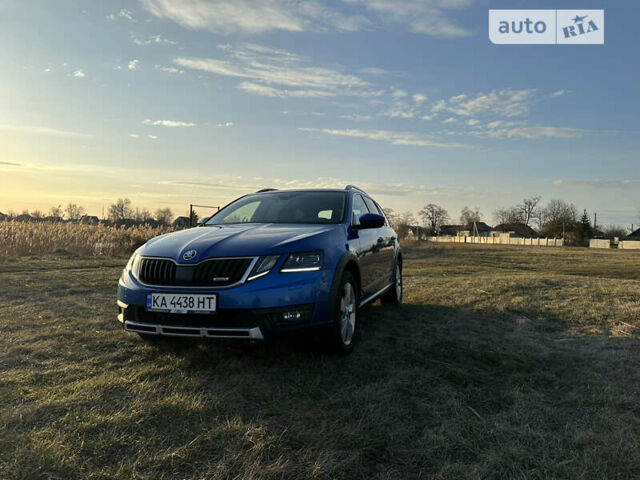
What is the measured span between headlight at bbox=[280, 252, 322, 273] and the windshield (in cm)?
97

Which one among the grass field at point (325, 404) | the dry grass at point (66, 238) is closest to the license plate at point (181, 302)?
the grass field at point (325, 404)

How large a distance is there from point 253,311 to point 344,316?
3.35 ft

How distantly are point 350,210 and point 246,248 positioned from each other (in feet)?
5.40

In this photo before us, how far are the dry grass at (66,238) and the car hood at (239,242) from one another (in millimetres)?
12176

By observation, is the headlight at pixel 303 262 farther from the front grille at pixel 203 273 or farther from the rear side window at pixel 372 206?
the rear side window at pixel 372 206

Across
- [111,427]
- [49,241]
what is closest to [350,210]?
[111,427]

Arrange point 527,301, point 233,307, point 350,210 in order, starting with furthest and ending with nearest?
point 527,301
point 350,210
point 233,307

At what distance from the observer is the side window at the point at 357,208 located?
4852 millimetres

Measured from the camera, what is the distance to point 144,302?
11.6 ft

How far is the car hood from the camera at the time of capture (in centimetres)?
348

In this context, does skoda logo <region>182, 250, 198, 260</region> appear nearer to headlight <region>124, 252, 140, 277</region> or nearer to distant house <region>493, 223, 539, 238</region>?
headlight <region>124, 252, 140, 277</region>

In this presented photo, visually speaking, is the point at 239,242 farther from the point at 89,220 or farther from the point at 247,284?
the point at 89,220

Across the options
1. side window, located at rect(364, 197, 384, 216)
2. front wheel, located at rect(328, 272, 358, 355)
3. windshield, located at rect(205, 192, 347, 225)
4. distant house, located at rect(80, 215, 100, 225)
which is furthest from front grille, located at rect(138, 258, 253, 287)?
distant house, located at rect(80, 215, 100, 225)

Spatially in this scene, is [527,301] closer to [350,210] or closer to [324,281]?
[350,210]
